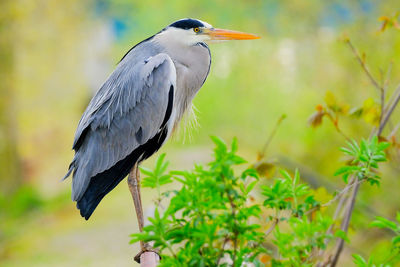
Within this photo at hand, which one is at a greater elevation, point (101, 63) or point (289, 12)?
point (101, 63)

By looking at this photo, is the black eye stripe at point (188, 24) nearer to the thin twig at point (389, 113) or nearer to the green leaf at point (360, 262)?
the thin twig at point (389, 113)

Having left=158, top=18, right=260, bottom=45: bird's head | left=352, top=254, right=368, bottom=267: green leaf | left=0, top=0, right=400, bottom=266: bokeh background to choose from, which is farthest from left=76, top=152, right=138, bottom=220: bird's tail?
left=0, top=0, right=400, bottom=266: bokeh background

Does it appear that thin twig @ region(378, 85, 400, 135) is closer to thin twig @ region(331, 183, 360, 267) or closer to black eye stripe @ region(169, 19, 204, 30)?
thin twig @ region(331, 183, 360, 267)

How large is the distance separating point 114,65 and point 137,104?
2.74m

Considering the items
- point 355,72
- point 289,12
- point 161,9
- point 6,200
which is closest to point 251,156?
point 289,12

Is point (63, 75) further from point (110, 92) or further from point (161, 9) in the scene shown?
point (110, 92)

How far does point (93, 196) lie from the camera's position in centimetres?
141

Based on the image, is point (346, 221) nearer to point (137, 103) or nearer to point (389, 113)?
point (389, 113)

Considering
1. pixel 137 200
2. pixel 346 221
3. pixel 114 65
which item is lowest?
pixel 346 221

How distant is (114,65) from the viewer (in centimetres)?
415

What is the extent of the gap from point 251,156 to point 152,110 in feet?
17.4

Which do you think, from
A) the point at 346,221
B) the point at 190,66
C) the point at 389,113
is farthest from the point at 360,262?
the point at 190,66

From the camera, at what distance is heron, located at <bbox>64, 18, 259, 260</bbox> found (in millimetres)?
1426

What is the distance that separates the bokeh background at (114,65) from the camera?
4.46 m
